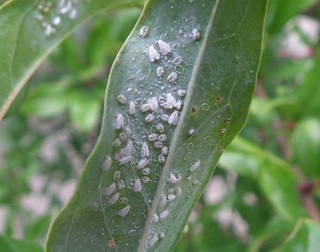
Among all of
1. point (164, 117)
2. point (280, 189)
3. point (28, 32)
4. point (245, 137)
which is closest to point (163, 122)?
point (164, 117)

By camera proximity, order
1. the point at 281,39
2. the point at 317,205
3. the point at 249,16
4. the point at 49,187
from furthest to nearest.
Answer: the point at 49,187
the point at 281,39
the point at 317,205
the point at 249,16

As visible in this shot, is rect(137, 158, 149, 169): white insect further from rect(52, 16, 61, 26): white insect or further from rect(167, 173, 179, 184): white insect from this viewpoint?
rect(52, 16, 61, 26): white insect

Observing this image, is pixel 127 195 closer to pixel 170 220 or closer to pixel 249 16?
pixel 170 220

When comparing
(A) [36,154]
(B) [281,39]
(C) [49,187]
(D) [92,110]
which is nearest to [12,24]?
(D) [92,110]

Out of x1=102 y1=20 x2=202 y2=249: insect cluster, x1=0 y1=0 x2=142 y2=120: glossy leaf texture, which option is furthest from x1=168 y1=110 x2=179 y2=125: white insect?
x1=0 y1=0 x2=142 y2=120: glossy leaf texture

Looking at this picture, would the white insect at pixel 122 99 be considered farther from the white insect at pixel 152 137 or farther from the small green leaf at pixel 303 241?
the small green leaf at pixel 303 241

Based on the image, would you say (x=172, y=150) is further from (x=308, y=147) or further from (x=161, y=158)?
(x=308, y=147)
